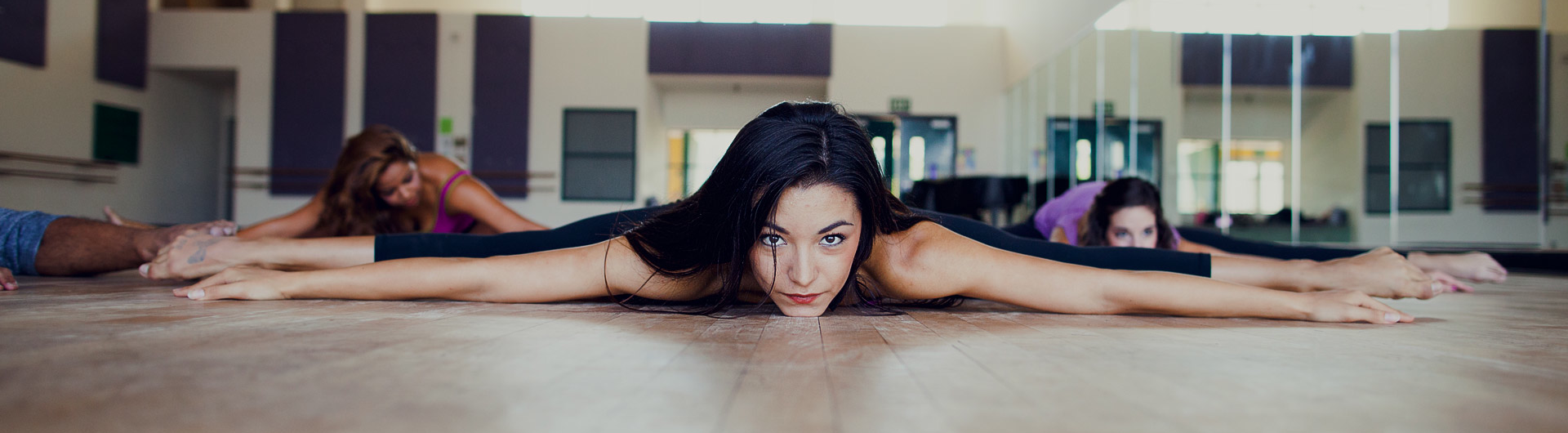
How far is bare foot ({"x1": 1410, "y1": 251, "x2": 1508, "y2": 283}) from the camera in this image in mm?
2588

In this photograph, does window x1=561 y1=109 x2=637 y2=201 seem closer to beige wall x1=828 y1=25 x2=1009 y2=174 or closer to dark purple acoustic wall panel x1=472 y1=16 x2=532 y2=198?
dark purple acoustic wall panel x1=472 y1=16 x2=532 y2=198

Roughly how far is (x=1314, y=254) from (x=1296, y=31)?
2704 mm

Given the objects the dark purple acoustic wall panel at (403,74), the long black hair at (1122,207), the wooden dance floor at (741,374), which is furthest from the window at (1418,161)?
the dark purple acoustic wall panel at (403,74)

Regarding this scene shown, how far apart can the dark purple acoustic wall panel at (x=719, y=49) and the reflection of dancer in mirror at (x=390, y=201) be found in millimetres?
5695

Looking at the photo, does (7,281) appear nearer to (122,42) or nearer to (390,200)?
(390,200)

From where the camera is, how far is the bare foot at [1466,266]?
2588 mm

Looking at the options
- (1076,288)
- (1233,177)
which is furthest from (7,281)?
(1233,177)

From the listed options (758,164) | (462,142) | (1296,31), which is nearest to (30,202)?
(462,142)

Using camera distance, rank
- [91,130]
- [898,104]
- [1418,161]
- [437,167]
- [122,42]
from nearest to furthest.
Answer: [437,167]
[1418,161]
[91,130]
[122,42]
[898,104]

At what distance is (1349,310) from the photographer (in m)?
1.46

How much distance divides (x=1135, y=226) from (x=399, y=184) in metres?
2.53

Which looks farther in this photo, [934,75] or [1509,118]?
[934,75]

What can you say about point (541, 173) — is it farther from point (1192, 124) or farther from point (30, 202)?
point (1192, 124)

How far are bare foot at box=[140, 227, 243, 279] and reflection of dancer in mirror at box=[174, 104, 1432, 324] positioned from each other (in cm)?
32
